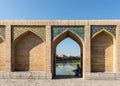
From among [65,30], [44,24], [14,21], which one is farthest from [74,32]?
[14,21]

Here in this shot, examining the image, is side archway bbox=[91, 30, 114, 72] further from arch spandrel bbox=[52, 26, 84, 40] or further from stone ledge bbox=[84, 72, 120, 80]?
arch spandrel bbox=[52, 26, 84, 40]

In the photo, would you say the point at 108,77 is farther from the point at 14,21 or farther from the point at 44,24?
the point at 14,21

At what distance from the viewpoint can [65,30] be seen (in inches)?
374

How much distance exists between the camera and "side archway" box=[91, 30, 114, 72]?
973 cm

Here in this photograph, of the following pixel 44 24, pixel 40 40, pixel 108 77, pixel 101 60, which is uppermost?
pixel 44 24

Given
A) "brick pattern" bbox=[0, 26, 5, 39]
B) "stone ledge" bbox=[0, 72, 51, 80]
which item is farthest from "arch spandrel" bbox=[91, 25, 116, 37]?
"brick pattern" bbox=[0, 26, 5, 39]

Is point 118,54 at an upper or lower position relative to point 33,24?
lower

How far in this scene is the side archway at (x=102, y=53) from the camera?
31.9ft

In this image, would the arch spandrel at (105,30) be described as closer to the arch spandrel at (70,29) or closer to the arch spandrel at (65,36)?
the arch spandrel at (70,29)

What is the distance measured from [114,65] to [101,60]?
2.20ft

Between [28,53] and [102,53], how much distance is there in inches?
149

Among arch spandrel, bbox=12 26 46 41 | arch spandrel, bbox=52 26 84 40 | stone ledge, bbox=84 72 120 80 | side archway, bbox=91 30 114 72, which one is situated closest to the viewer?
stone ledge, bbox=84 72 120 80

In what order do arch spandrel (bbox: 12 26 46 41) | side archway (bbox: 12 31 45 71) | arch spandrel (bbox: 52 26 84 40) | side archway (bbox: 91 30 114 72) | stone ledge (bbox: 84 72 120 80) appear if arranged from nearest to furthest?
stone ledge (bbox: 84 72 120 80) < arch spandrel (bbox: 52 26 84 40) < arch spandrel (bbox: 12 26 46 41) < side archway (bbox: 91 30 114 72) < side archway (bbox: 12 31 45 71)

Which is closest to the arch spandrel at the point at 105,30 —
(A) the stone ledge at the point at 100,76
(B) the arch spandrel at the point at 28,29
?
(A) the stone ledge at the point at 100,76
